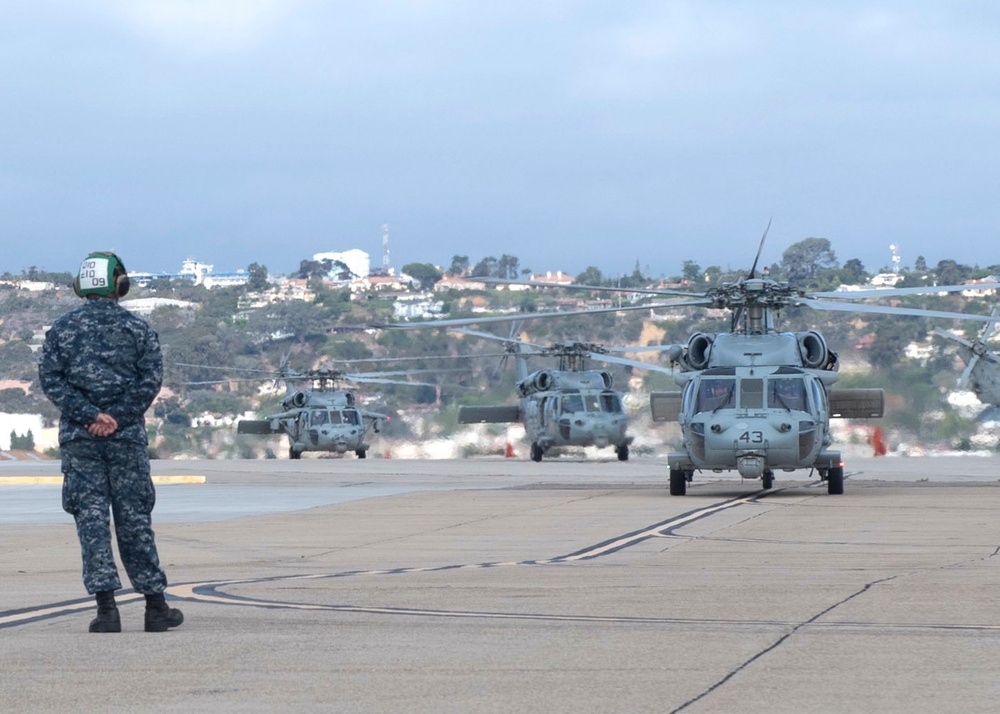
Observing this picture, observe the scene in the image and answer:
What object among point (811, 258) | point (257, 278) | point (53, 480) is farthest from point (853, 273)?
point (53, 480)

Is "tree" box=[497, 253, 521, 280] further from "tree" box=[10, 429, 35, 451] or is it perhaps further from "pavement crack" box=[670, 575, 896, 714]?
"pavement crack" box=[670, 575, 896, 714]

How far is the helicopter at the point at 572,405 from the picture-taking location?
4534cm

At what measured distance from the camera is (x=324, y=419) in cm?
5334

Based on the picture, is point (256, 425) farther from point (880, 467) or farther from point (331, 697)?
point (331, 697)

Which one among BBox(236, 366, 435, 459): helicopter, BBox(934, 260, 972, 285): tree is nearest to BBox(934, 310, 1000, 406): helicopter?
BBox(236, 366, 435, 459): helicopter

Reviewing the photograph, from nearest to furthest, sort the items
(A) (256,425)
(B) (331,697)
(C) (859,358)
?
(B) (331,697) → (C) (859,358) → (A) (256,425)

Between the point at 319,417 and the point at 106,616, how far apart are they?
4536 cm

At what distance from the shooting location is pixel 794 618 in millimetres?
8430

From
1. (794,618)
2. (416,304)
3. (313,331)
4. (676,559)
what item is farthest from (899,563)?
(416,304)

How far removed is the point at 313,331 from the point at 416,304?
455 inches

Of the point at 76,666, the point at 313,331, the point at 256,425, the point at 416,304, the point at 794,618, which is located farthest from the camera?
the point at 416,304

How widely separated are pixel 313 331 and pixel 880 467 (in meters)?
70.9

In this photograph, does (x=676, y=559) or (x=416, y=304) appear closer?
(x=676, y=559)

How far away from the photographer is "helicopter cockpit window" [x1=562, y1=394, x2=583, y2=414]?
45.6 m
